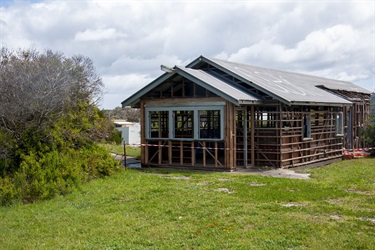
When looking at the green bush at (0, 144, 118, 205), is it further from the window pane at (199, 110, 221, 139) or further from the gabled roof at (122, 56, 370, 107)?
the window pane at (199, 110, 221, 139)

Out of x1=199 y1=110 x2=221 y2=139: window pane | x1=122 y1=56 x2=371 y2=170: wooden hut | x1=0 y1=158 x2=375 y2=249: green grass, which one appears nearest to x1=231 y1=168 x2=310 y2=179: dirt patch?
x1=122 y1=56 x2=371 y2=170: wooden hut

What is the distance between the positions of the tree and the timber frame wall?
2.85 metres

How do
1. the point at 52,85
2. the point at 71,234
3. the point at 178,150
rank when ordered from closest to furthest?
the point at 71,234, the point at 52,85, the point at 178,150

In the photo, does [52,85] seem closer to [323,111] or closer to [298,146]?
[298,146]

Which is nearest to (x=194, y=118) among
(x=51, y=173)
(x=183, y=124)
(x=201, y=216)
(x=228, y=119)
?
(x=228, y=119)

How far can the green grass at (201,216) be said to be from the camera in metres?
7.23

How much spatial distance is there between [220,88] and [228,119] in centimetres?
113

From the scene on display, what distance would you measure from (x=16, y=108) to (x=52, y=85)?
1409mm

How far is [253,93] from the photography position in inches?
667

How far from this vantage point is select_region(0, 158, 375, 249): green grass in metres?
7.23

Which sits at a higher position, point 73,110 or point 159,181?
point 73,110

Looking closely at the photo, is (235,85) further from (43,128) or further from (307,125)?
(43,128)

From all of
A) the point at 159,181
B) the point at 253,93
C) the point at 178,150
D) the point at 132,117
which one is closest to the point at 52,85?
the point at 159,181

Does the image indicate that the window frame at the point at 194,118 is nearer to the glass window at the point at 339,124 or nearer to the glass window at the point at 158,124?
the glass window at the point at 158,124
